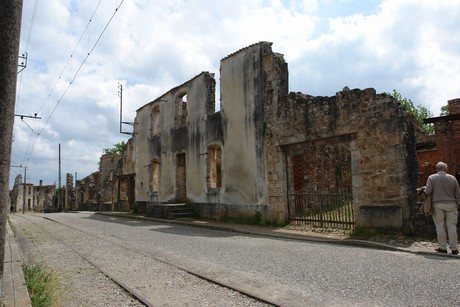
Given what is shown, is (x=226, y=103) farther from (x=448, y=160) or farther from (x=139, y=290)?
(x=139, y=290)

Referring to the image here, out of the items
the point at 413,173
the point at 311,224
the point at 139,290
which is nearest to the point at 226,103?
the point at 311,224

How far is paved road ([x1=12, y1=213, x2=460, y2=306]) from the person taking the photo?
4.10 meters

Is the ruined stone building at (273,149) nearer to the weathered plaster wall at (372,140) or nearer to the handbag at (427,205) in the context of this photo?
the weathered plaster wall at (372,140)

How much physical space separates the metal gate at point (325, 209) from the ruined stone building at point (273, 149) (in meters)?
0.04

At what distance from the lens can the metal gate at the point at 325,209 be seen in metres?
10.1

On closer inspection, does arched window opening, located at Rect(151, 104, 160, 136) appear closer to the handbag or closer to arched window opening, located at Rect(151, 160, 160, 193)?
arched window opening, located at Rect(151, 160, 160, 193)

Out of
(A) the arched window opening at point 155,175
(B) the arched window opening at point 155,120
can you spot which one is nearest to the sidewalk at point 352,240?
(A) the arched window opening at point 155,175

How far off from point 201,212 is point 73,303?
11.7m

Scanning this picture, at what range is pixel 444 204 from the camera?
6.81m

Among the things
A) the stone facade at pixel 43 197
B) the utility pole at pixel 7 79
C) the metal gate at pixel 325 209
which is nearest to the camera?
the utility pole at pixel 7 79

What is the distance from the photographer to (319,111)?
10844mm

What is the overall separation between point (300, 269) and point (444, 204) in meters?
3.37

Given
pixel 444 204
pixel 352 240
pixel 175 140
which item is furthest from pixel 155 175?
pixel 444 204

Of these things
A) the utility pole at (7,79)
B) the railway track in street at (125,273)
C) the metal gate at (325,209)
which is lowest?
the railway track in street at (125,273)
